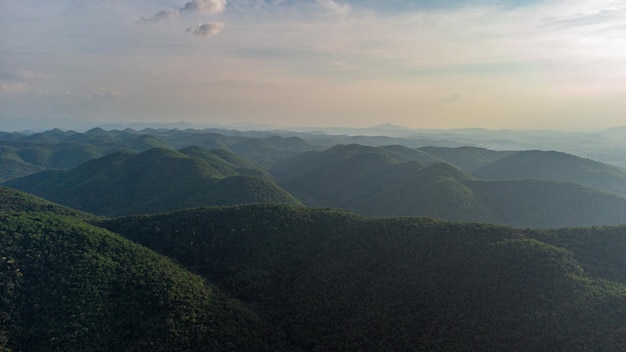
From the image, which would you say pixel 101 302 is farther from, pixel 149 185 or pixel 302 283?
pixel 149 185

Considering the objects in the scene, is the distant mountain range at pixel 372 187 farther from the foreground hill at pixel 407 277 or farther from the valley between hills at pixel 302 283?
the valley between hills at pixel 302 283

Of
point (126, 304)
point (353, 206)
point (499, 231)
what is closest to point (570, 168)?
point (353, 206)

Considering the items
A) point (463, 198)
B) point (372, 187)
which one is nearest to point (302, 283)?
point (463, 198)

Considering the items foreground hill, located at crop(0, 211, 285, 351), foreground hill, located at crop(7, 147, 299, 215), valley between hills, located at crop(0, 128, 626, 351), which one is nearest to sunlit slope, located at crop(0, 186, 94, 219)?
valley between hills, located at crop(0, 128, 626, 351)

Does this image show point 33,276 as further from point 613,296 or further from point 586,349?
point 613,296

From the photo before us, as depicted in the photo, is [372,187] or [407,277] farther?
[372,187]

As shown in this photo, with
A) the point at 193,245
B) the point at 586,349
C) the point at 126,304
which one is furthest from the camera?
the point at 193,245
